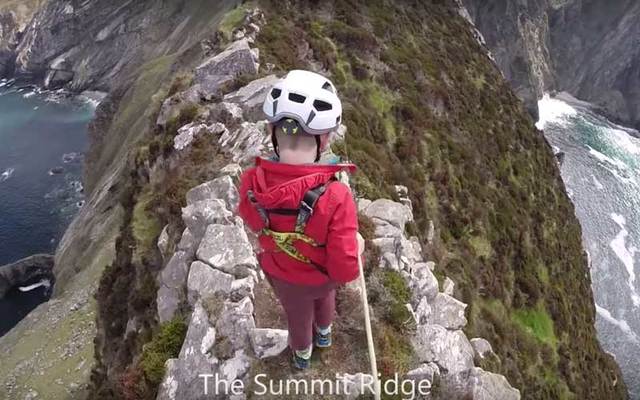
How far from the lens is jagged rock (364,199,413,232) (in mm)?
15820

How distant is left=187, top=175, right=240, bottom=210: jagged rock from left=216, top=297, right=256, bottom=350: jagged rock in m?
3.66

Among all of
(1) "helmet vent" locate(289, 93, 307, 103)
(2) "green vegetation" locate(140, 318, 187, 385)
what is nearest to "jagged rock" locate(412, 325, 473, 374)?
(2) "green vegetation" locate(140, 318, 187, 385)

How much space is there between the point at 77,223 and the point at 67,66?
83.8 metres

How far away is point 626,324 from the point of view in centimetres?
5816

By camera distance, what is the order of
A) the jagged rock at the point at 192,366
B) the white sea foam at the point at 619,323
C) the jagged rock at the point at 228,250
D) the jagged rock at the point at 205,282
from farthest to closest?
1. the white sea foam at the point at 619,323
2. the jagged rock at the point at 228,250
3. the jagged rock at the point at 205,282
4. the jagged rock at the point at 192,366

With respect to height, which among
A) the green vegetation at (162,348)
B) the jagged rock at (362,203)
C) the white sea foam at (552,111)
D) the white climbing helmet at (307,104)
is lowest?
the white sea foam at (552,111)

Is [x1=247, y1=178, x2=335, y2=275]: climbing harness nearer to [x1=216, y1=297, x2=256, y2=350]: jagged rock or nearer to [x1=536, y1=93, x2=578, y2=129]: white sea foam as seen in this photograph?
[x1=216, y1=297, x2=256, y2=350]: jagged rock

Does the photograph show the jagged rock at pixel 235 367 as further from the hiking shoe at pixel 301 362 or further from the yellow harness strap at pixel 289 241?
the yellow harness strap at pixel 289 241

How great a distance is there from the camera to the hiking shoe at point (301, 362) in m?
9.80

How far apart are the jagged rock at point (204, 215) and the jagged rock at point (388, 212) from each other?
451cm

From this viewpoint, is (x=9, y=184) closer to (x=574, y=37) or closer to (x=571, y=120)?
(x=571, y=120)

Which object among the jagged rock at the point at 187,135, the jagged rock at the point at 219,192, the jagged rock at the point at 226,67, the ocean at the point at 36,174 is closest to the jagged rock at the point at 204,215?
the jagged rock at the point at 219,192

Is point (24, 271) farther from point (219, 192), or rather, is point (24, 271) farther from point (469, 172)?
point (219, 192)

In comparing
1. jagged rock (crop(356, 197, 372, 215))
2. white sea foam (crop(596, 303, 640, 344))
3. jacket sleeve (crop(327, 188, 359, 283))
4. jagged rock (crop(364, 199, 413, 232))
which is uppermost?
jacket sleeve (crop(327, 188, 359, 283))
